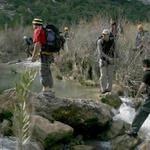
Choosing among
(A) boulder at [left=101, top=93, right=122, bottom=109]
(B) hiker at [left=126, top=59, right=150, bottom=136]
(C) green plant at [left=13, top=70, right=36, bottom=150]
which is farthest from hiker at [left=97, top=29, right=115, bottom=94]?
(C) green plant at [left=13, top=70, right=36, bottom=150]

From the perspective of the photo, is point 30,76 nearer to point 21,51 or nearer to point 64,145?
point 64,145

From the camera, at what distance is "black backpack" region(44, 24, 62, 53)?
10.6m

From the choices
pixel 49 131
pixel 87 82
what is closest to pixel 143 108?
pixel 49 131

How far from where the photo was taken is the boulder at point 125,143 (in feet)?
34.6

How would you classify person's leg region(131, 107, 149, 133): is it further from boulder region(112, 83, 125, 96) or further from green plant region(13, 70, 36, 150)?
green plant region(13, 70, 36, 150)

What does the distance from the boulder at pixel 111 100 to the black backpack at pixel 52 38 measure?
3.38 meters

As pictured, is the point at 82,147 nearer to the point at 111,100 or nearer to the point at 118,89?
the point at 111,100

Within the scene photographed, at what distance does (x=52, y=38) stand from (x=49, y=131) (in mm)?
1944

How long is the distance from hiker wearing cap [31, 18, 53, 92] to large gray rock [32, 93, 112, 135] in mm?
350

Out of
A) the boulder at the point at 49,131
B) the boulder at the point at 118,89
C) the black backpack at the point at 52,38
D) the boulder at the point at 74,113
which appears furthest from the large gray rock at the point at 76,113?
the boulder at the point at 118,89

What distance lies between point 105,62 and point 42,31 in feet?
10.1

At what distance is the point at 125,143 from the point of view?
10.6m

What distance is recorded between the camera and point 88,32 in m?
20.3

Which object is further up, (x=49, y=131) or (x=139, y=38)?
(x=139, y=38)
